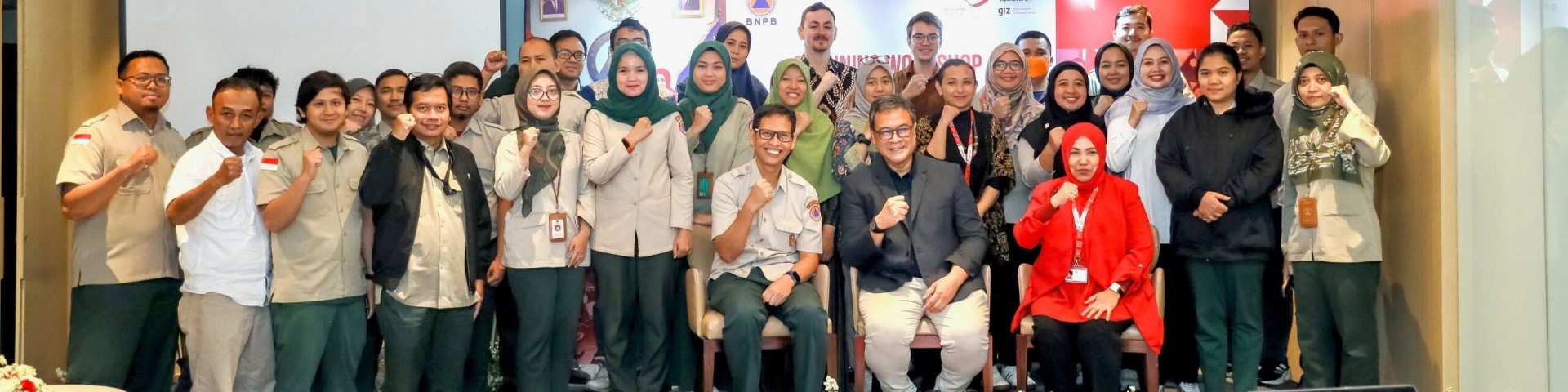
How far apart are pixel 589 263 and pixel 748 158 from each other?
809mm

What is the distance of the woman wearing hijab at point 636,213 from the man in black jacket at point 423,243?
1.80 ft

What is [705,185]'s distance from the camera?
4871 millimetres

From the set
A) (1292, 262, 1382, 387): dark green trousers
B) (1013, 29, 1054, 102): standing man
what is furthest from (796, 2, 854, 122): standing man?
(1292, 262, 1382, 387): dark green trousers

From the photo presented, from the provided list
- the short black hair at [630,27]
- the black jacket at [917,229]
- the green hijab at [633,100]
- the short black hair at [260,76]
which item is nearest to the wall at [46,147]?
the short black hair at [260,76]

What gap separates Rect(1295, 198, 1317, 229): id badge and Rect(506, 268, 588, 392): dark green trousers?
9.17 feet

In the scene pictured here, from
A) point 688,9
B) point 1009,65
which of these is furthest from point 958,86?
point 688,9

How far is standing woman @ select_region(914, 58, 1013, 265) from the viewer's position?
16.1ft

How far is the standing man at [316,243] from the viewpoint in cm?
411

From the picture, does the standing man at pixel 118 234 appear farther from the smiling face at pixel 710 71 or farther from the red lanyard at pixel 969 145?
the red lanyard at pixel 969 145

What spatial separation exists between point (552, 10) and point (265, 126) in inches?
81.2

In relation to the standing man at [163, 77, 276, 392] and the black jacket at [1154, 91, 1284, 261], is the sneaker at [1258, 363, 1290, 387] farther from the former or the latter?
the standing man at [163, 77, 276, 392]

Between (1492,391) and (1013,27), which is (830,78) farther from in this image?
(1492,391)

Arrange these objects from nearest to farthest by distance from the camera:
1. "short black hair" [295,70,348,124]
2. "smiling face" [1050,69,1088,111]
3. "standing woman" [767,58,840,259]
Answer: "short black hair" [295,70,348,124] < "standing woman" [767,58,840,259] < "smiling face" [1050,69,1088,111]

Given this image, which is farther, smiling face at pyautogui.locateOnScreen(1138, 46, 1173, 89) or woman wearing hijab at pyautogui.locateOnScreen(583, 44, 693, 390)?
smiling face at pyautogui.locateOnScreen(1138, 46, 1173, 89)
